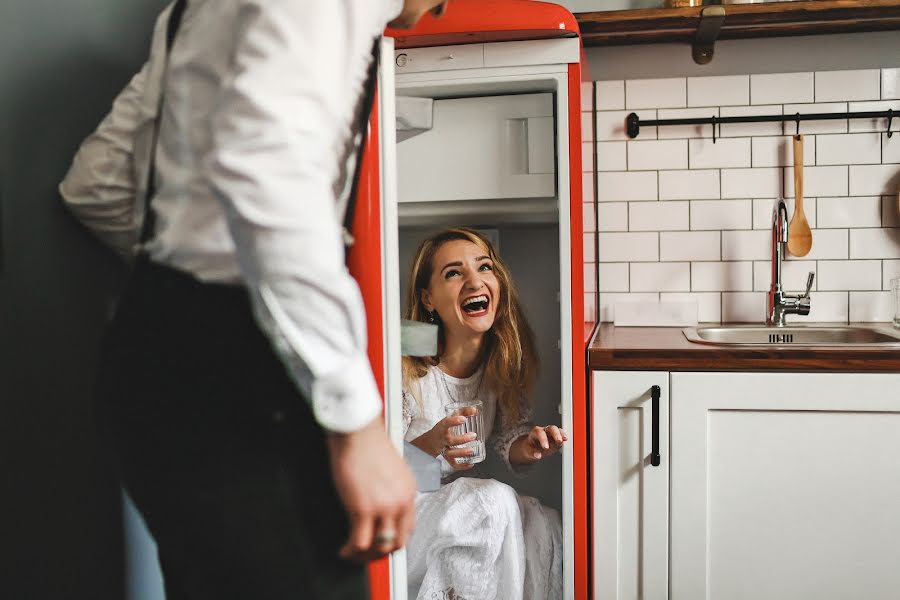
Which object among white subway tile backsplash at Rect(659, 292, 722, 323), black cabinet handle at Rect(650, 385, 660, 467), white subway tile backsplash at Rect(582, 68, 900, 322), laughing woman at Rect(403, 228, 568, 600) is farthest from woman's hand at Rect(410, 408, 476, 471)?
white subway tile backsplash at Rect(659, 292, 722, 323)

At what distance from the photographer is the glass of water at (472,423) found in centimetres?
172

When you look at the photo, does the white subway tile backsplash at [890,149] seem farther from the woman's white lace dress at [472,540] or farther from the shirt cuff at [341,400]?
the shirt cuff at [341,400]

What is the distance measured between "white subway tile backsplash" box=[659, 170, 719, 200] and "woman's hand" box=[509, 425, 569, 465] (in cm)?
83

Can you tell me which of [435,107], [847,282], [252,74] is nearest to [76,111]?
[252,74]

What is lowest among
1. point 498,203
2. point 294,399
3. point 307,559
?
point 307,559

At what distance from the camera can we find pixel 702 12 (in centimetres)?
196

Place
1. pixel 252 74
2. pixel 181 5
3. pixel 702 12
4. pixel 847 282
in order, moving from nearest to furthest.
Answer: pixel 252 74 → pixel 181 5 → pixel 702 12 → pixel 847 282

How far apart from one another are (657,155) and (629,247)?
0.86 feet

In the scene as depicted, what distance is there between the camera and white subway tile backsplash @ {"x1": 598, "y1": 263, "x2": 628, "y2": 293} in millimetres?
2215

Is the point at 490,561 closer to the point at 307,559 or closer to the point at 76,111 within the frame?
the point at 307,559

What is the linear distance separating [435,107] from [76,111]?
963mm

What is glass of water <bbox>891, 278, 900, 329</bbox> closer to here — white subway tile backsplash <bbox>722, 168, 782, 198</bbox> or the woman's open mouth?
white subway tile backsplash <bbox>722, 168, 782, 198</bbox>

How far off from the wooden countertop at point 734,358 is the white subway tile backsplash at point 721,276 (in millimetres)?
491

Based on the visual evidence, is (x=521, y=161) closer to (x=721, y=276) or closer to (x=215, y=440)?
(x=721, y=276)
